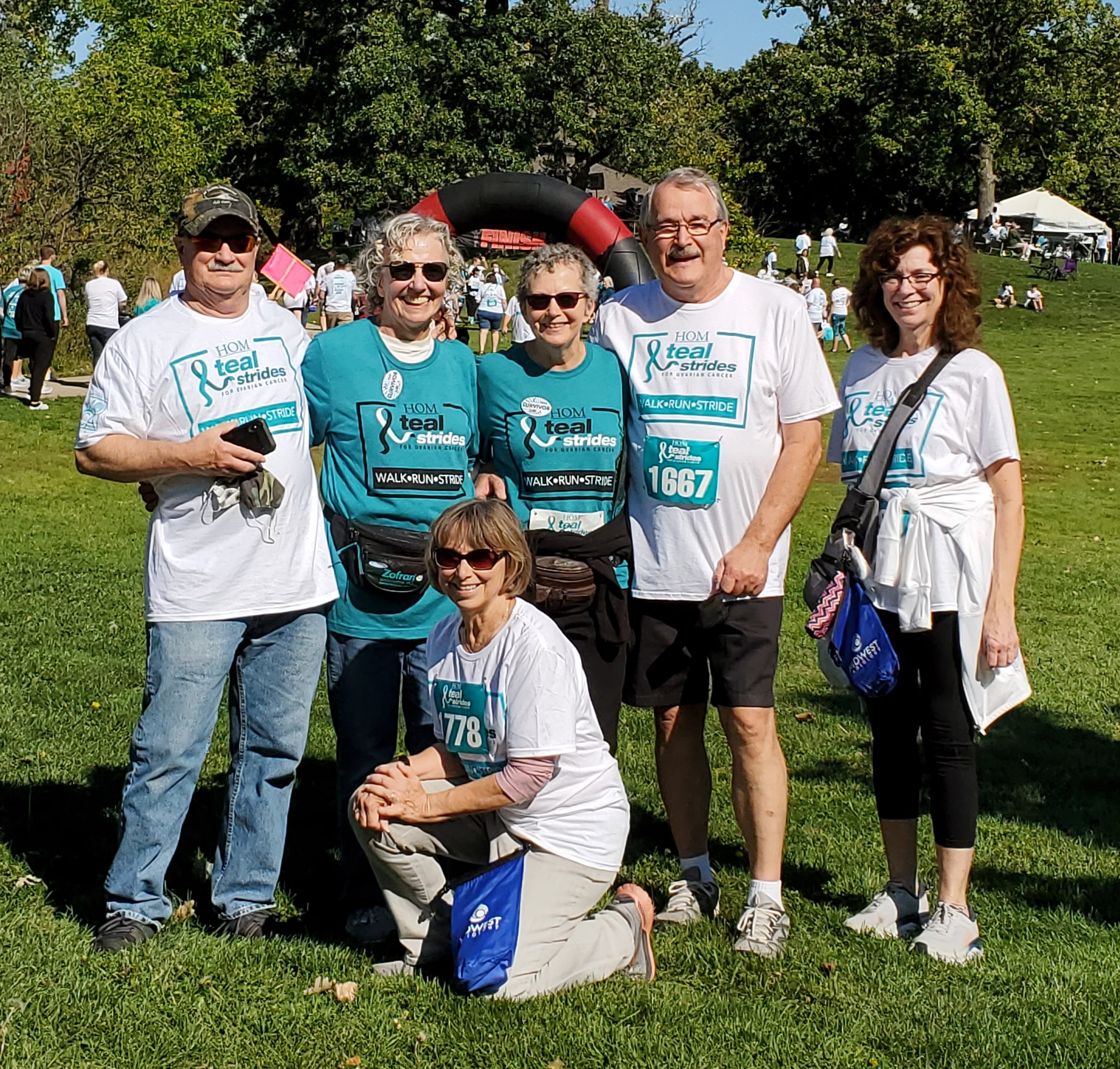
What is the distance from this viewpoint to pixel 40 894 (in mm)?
4316

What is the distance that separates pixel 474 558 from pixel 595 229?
1090 centimetres

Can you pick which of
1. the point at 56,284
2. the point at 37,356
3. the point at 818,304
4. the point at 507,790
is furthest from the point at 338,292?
the point at 507,790

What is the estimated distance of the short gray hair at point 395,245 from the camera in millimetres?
3961

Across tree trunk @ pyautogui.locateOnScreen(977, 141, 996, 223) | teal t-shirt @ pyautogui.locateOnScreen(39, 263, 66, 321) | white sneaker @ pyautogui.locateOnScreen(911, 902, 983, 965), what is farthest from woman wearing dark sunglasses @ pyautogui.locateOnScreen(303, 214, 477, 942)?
tree trunk @ pyautogui.locateOnScreen(977, 141, 996, 223)

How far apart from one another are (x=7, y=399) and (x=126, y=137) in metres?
9.39

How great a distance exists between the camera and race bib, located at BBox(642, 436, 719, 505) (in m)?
4.07

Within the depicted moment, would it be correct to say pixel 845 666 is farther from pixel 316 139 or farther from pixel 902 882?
pixel 316 139

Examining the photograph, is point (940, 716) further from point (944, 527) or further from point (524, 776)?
point (524, 776)

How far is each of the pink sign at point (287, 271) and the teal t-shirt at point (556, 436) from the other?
506cm

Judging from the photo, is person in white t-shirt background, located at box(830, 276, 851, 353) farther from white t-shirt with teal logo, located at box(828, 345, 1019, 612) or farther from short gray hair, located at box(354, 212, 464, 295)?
short gray hair, located at box(354, 212, 464, 295)

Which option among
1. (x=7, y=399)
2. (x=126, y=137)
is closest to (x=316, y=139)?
(x=126, y=137)

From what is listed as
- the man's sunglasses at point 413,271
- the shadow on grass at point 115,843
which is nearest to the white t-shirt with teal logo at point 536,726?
the shadow on grass at point 115,843

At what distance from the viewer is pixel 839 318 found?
99.9 ft

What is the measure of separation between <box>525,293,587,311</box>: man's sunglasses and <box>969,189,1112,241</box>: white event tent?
51.9 m
